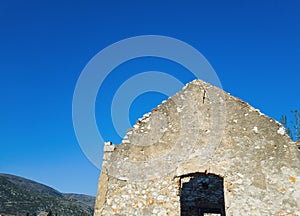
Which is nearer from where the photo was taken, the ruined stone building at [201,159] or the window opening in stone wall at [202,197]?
the ruined stone building at [201,159]

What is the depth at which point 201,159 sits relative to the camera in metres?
8.12

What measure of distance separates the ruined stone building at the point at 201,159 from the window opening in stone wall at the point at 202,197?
9.04 ft

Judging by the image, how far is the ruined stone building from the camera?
24.7ft

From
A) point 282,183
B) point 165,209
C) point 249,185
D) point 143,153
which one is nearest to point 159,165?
point 143,153

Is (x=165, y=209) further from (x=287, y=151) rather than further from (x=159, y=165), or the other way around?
(x=287, y=151)

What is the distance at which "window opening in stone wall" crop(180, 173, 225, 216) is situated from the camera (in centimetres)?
1094

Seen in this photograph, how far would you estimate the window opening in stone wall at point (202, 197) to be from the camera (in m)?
10.9

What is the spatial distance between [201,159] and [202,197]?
11.3 ft

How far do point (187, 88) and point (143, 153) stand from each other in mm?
2161

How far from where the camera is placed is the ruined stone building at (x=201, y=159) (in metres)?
7.54

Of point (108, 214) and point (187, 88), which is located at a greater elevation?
point (187, 88)

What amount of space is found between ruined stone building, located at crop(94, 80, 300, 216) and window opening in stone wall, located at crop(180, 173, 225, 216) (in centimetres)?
275

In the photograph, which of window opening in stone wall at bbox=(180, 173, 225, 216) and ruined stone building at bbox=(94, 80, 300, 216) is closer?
ruined stone building at bbox=(94, 80, 300, 216)

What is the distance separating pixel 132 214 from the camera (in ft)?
26.0
